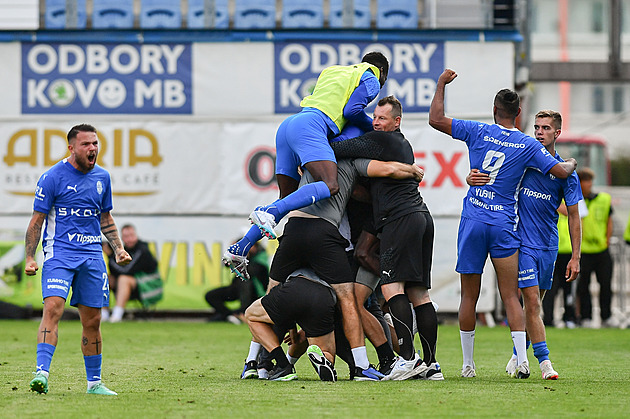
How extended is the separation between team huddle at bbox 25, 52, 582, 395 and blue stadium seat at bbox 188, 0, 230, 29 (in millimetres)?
9190

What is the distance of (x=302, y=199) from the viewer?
775 cm

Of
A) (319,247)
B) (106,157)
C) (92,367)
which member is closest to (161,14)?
(106,157)

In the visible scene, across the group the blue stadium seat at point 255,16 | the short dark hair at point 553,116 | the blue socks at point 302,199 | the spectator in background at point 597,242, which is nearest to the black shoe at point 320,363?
the blue socks at point 302,199

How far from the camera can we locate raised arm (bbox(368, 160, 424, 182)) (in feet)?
26.2

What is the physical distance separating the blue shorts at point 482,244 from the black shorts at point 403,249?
1.34ft

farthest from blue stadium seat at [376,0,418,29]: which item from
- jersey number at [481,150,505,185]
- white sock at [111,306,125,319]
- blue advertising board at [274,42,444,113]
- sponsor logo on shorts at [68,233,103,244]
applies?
sponsor logo on shorts at [68,233,103,244]

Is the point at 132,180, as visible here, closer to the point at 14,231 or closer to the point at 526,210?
the point at 14,231

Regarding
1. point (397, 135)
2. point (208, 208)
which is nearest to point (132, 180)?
point (208, 208)

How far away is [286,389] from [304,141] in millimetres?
1893

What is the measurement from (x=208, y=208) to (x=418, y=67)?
12.9 ft

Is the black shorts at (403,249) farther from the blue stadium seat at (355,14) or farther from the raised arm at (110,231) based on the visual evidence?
the blue stadium seat at (355,14)

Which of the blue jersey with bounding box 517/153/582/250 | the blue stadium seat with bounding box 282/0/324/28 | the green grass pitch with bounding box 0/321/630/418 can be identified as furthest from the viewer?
the blue stadium seat with bounding box 282/0/324/28

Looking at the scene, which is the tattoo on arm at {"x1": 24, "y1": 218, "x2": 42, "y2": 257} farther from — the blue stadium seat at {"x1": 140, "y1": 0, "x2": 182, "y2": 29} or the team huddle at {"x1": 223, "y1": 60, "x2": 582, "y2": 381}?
the blue stadium seat at {"x1": 140, "y1": 0, "x2": 182, "y2": 29}

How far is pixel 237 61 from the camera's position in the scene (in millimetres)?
17062
